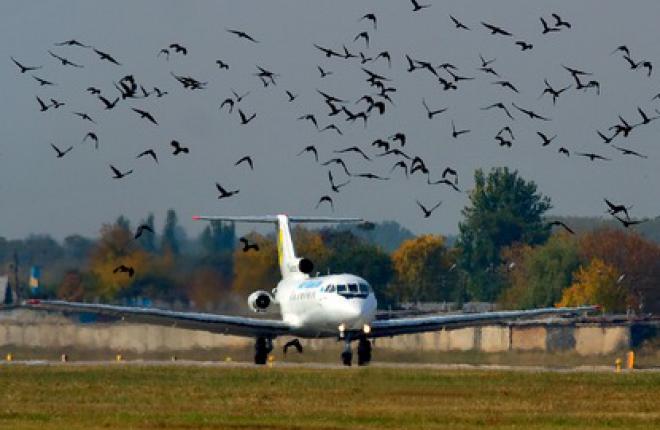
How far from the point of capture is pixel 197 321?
315ft

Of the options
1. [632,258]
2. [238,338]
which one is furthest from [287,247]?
[632,258]

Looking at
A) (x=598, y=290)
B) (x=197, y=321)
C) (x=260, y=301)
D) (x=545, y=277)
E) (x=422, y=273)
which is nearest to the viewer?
(x=197, y=321)

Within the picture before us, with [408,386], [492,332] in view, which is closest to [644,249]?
[492,332]

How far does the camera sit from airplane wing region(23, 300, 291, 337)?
93.1m

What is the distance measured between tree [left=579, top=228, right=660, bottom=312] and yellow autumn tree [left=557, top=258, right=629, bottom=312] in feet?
3.61

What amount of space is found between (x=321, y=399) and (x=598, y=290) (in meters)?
95.7

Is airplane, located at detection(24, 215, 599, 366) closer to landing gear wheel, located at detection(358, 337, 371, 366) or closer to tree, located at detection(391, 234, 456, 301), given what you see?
landing gear wheel, located at detection(358, 337, 371, 366)

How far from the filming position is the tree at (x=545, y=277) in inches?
6347

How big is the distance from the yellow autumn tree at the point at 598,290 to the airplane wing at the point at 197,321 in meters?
59.1

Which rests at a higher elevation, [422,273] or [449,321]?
[422,273]

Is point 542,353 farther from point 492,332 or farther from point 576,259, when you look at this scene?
point 576,259

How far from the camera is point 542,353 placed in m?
114

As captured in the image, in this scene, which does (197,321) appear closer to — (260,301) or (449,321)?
(260,301)

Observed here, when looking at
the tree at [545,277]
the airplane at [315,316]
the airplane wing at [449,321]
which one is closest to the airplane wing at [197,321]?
the airplane at [315,316]
